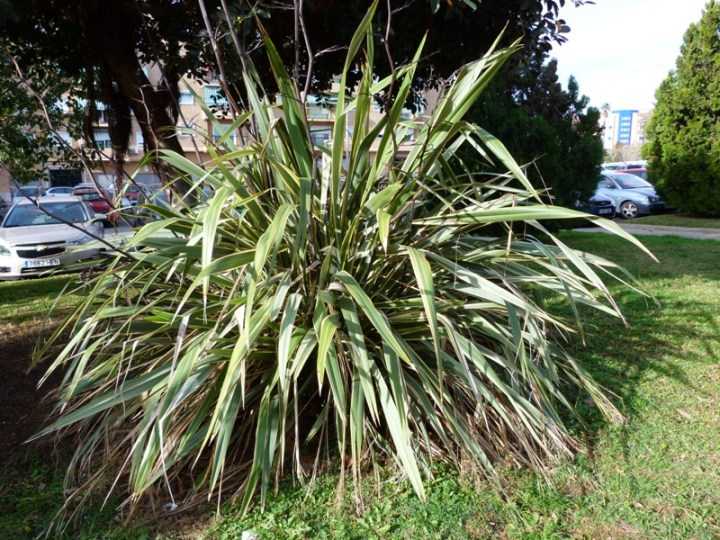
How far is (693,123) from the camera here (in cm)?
1433

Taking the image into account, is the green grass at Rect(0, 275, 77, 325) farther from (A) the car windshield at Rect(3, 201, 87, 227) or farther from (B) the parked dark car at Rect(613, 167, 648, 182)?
(B) the parked dark car at Rect(613, 167, 648, 182)

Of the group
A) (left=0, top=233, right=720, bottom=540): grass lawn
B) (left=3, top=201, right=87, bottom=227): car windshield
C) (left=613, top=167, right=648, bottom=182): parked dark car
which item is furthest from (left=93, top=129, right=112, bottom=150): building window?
(left=613, top=167, right=648, bottom=182): parked dark car

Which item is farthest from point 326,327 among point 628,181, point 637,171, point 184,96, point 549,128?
point 184,96

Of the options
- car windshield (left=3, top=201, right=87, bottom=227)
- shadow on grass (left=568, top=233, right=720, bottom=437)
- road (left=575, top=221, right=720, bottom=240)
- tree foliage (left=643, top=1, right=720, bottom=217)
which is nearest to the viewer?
shadow on grass (left=568, top=233, right=720, bottom=437)

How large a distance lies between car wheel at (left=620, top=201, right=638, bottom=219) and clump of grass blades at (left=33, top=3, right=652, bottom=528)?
51.2 ft

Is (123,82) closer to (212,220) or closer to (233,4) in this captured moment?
(233,4)

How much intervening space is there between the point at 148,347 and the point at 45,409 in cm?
109

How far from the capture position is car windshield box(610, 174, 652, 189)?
61.7ft

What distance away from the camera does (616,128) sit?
384 feet

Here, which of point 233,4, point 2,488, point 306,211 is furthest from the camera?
point 233,4

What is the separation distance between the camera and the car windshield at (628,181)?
18.8m

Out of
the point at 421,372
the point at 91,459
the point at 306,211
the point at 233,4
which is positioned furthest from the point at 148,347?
the point at 233,4

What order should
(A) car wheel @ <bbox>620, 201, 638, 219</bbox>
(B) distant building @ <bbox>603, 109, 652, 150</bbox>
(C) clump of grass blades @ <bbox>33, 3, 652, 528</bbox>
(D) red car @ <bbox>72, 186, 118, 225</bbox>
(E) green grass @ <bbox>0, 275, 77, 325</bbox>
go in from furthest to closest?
(B) distant building @ <bbox>603, 109, 652, 150</bbox> < (A) car wheel @ <bbox>620, 201, 638, 219</bbox> < (E) green grass @ <bbox>0, 275, 77, 325</bbox> < (D) red car @ <bbox>72, 186, 118, 225</bbox> < (C) clump of grass blades @ <bbox>33, 3, 652, 528</bbox>

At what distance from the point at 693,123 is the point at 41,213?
14.6 metres
